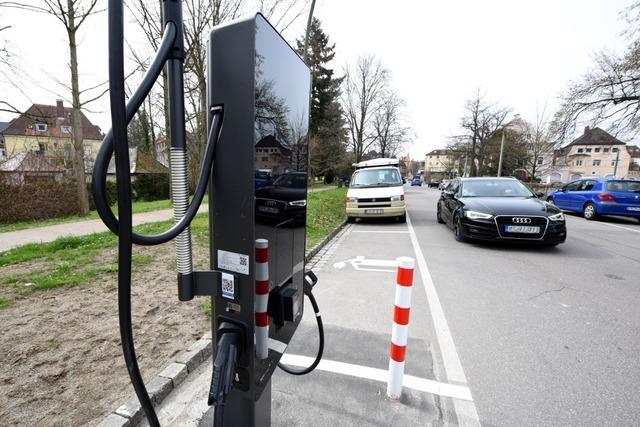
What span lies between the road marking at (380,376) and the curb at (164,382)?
2.31ft

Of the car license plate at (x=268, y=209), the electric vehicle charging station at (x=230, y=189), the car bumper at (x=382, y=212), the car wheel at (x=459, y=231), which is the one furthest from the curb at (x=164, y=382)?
the car bumper at (x=382, y=212)

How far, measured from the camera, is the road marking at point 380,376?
223 cm

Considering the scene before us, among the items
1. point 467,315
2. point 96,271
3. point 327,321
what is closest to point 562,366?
point 467,315

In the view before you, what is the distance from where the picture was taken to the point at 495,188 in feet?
24.0

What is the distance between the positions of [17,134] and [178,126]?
55.0 metres

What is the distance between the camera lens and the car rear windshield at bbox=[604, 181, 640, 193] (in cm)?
1048

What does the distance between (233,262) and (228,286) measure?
112mm

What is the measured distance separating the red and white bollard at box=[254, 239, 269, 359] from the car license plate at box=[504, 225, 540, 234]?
6084 mm

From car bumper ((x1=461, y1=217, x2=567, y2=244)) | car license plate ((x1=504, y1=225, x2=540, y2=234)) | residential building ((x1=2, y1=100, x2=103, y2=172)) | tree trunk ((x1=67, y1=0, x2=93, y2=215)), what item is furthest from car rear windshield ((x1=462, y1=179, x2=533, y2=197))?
tree trunk ((x1=67, y1=0, x2=93, y2=215))

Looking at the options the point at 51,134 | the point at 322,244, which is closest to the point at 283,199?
the point at 322,244

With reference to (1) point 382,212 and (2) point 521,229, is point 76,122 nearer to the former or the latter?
(1) point 382,212

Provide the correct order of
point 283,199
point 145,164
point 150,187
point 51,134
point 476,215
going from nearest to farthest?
1. point 283,199
2. point 476,215
3. point 150,187
4. point 51,134
5. point 145,164

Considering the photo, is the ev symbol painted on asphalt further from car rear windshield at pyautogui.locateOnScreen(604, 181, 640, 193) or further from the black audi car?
car rear windshield at pyautogui.locateOnScreen(604, 181, 640, 193)

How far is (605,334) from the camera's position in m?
3.06
